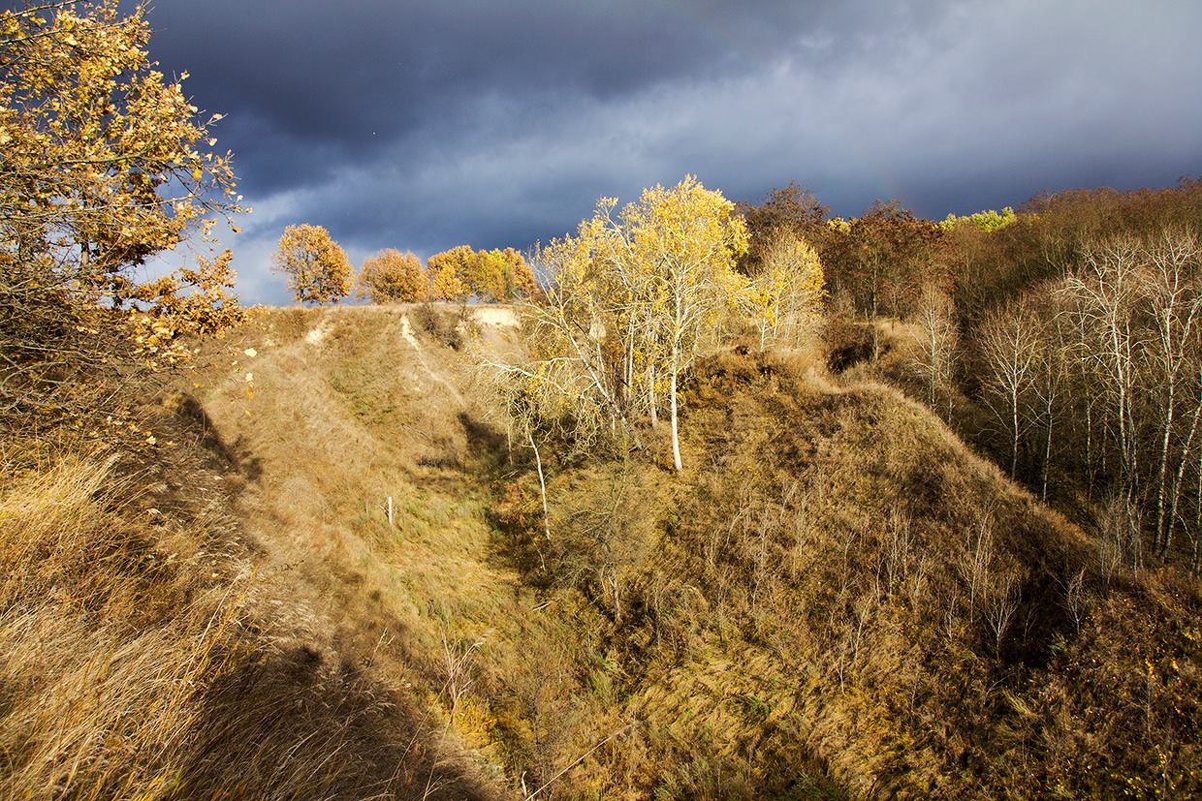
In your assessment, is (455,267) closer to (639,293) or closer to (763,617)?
(639,293)

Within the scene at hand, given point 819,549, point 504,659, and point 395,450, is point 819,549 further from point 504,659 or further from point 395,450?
point 395,450

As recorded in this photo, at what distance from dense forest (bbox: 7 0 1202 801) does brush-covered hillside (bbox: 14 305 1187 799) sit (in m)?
0.08

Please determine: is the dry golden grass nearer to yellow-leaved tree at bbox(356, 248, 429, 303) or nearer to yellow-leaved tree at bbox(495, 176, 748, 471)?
yellow-leaved tree at bbox(495, 176, 748, 471)

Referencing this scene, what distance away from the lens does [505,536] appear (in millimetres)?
21875

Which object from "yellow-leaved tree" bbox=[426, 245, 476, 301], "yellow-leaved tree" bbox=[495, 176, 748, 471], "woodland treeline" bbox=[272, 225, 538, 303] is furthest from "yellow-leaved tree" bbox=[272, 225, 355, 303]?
"yellow-leaved tree" bbox=[495, 176, 748, 471]

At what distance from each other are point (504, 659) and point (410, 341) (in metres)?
31.6

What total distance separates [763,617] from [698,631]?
1.87 meters

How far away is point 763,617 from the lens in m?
14.0

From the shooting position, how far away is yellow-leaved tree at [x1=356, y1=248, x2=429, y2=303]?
68.4 meters

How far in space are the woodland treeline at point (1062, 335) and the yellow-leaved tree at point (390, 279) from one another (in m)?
46.6

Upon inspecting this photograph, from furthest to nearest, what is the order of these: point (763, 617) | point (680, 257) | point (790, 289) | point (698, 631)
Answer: point (790, 289) < point (680, 257) < point (698, 631) < point (763, 617)

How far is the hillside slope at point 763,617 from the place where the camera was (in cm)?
990

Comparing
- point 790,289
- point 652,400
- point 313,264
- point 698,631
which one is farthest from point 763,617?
point 313,264

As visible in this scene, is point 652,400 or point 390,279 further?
point 390,279
